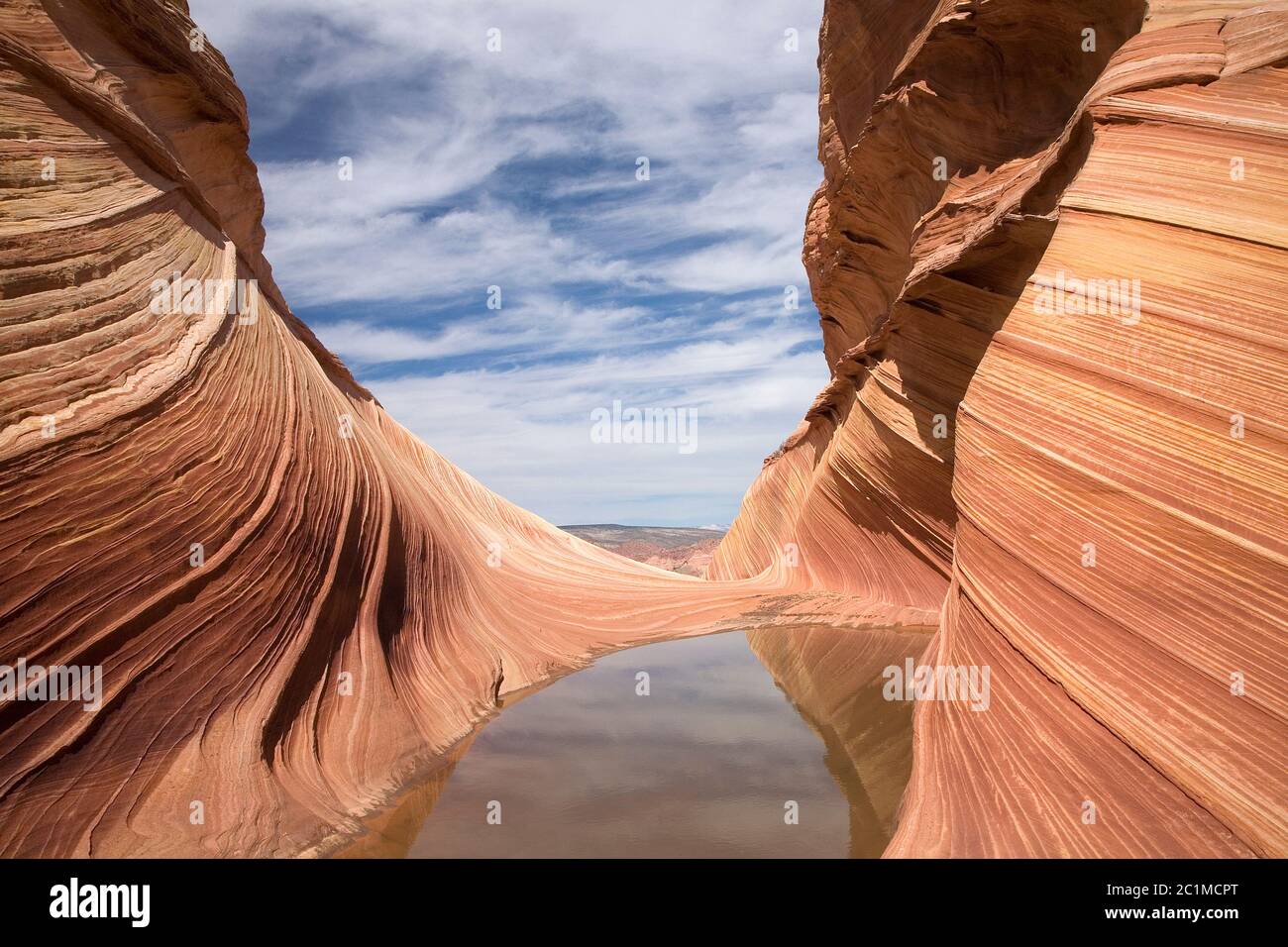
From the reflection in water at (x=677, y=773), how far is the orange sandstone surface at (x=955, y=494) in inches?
8.1

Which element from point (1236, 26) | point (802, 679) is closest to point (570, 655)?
point (802, 679)

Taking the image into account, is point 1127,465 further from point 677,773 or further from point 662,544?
point 662,544

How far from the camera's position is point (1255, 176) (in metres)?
3.46

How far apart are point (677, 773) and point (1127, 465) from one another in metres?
2.83

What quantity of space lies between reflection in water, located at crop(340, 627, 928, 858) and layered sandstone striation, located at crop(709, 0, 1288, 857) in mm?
427

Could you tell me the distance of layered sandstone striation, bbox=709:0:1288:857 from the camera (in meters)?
2.92

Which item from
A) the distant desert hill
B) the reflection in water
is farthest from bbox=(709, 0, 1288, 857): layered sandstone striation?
the distant desert hill

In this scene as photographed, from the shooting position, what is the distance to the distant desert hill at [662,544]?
40.9 meters

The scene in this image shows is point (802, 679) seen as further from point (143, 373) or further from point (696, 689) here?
point (143, 373)

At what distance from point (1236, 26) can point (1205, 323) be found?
1.72 metres

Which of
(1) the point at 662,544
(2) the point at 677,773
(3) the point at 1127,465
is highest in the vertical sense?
(3) the point at 1127,465

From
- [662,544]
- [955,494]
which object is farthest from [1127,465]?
[662,544]

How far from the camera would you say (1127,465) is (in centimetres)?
358

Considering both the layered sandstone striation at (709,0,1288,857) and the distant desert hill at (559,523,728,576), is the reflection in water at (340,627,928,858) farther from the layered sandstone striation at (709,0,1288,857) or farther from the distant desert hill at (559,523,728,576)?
the distant desert hill at (559,523,728,576)
